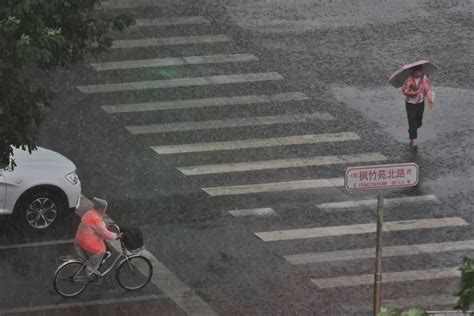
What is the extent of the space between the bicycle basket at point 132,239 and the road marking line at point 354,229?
2.21 m

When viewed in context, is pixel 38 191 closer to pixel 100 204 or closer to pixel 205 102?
pixel 100 204

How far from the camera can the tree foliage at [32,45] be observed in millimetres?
11547

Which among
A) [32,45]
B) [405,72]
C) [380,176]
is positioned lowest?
[405,72]

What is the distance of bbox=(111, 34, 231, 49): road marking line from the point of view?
2273 centimetres

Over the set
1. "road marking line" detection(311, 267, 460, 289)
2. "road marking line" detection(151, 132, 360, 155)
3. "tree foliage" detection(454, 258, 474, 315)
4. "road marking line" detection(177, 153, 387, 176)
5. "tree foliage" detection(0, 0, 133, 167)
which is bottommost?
"road marking line" detection(311, 267, 460, 289)

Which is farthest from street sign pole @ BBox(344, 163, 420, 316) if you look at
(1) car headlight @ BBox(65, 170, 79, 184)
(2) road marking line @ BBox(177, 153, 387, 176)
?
(2) road marking line @ BBox(177, 153, 387, 176)

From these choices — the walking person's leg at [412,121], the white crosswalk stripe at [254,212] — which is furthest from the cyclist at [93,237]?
the walking person's leg at [412,121]

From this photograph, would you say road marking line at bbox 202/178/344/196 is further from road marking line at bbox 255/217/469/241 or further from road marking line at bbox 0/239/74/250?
road marking line at bbox 0/239/74/250

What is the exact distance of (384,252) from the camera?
1590 cm

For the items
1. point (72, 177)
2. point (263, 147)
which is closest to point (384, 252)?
point (263, 147)

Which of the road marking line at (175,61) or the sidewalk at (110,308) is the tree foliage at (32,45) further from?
the road marking line at (175,61)

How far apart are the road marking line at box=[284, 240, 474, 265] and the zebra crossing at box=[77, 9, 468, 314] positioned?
0.04 feet

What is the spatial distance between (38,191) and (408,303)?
5.46 meters

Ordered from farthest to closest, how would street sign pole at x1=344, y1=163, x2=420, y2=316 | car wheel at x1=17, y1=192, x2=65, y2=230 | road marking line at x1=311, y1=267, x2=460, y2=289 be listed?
1. car wheel at x1=17, y1=192, x2=65, y2=230
2. road marking line at x1=311, y1=267, x2=460, y2=289
3. street sign pole at x1=344, y1=163, x2=420, y2=316
